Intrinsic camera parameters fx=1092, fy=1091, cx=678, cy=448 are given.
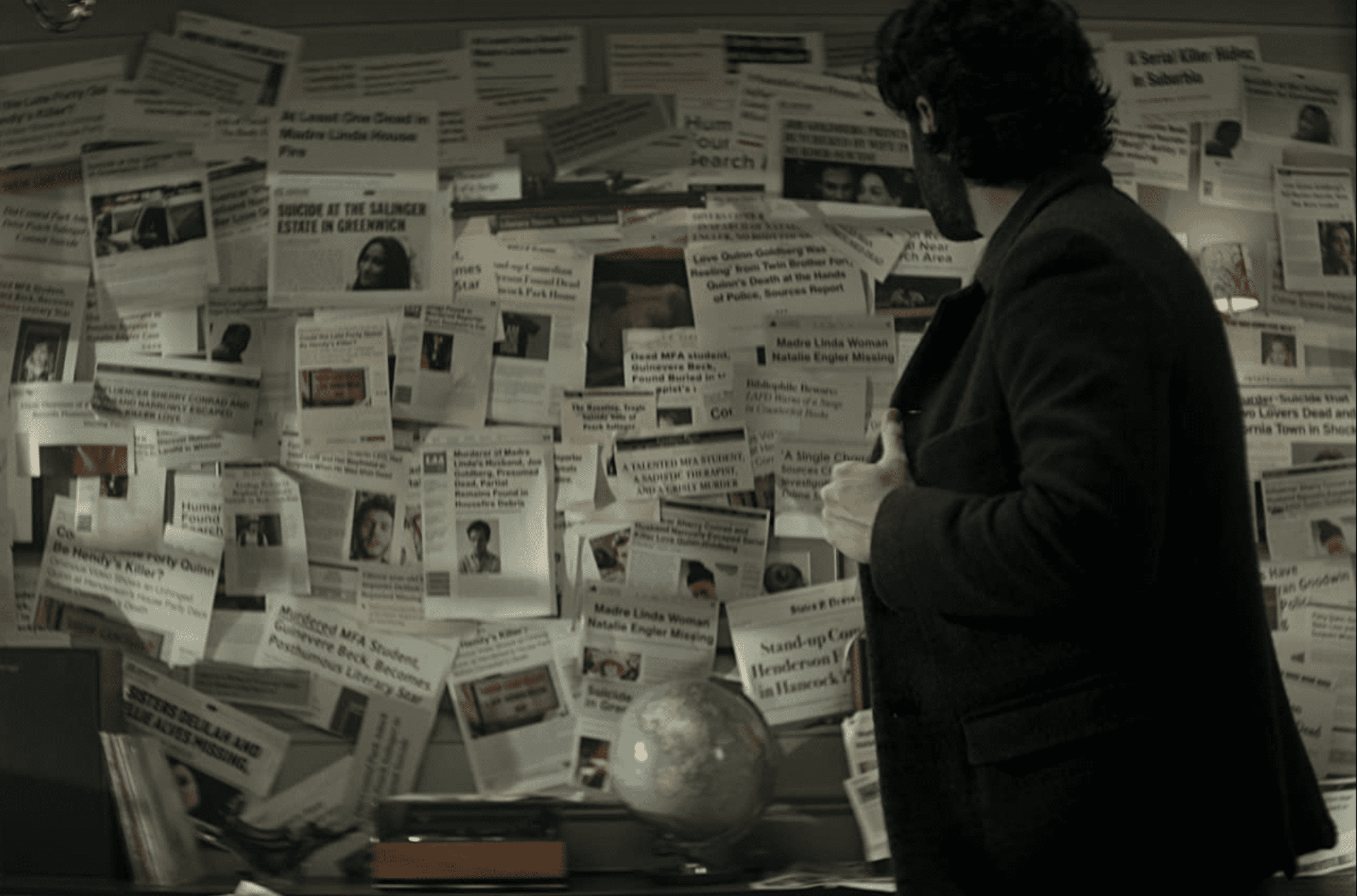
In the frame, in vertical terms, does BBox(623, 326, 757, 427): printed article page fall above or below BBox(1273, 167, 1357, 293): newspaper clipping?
below

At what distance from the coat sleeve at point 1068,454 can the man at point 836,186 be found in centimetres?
105

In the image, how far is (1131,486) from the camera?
2.10ft

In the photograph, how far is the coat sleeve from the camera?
642mm

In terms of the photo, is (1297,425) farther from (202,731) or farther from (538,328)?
(202,731)

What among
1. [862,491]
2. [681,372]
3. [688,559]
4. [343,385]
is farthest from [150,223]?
[862,491]

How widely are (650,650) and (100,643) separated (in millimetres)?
871

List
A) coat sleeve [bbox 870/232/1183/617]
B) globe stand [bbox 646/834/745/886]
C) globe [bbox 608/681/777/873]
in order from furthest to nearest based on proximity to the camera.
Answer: globe stand [bbox 646/834/745/886] < globe [bbox 608/681/777/873] < coat sleeve [bbox 870/232/1183/617]

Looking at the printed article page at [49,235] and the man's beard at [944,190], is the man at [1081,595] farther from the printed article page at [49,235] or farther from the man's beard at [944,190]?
the printed article page at [49,235]

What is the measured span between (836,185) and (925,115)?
0.92 metres

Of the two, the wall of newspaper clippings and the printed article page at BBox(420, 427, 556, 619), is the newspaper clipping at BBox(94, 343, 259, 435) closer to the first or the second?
the wall of newspaper clippings

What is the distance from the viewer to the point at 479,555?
1.69 metres

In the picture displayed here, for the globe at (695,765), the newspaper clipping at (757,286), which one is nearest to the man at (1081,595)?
the globe at (695,765)

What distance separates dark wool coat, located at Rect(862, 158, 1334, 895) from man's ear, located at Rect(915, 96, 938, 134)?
13cm

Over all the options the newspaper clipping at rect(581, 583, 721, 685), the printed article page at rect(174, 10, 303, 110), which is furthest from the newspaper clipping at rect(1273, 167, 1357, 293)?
the printed article page at rect(174, 10, 303, 110)
